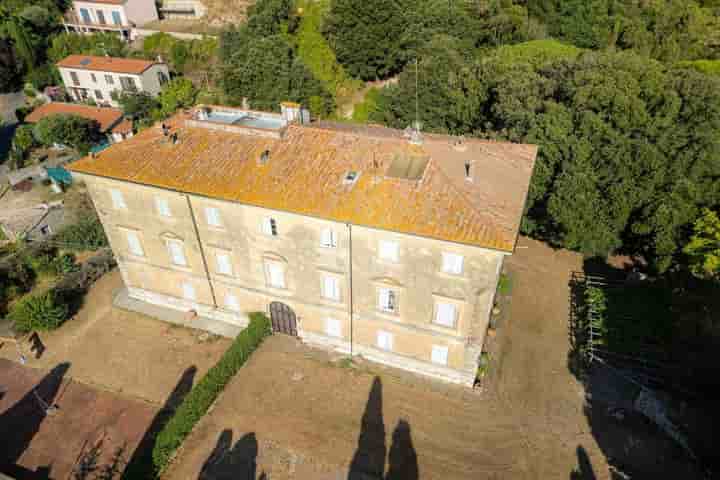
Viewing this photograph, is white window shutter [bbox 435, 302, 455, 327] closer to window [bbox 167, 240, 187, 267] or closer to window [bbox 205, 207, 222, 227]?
window [bbox 205, 207, 222, 227]

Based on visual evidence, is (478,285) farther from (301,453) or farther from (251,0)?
(251,0)

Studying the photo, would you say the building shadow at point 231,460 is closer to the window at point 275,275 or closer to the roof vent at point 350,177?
the window at point 275,275

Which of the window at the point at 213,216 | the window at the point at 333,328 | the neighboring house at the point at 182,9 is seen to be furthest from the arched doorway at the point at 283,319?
the neighboring house at the point at 182,9

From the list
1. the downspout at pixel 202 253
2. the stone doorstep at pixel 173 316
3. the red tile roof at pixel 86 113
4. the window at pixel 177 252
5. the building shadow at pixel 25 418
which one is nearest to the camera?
the building shadow at pixel 25 418

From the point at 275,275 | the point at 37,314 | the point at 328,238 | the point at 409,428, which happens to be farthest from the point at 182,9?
the point at 409,428

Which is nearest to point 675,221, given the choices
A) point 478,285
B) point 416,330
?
point 478,285

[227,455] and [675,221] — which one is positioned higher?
[675,221]
